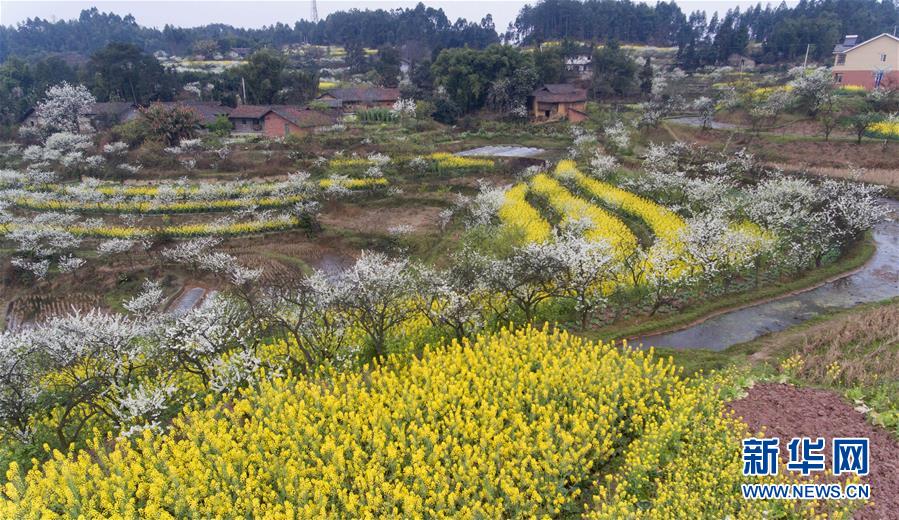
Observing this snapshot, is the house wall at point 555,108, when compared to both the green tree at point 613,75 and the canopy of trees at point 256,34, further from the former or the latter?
the canopy of trees at point 256,34

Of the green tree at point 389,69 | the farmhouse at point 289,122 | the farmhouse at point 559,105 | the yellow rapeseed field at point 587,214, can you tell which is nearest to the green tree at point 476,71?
the farmhouse at point 559,105

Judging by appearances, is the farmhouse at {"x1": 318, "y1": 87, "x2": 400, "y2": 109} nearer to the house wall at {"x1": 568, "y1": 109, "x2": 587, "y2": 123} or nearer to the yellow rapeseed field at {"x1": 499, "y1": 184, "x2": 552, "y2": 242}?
the house wall at {"x1": 568, "y1": 109, "x2": 587, "y2": 123}

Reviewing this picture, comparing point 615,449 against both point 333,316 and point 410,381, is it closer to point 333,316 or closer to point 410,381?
point 410,381

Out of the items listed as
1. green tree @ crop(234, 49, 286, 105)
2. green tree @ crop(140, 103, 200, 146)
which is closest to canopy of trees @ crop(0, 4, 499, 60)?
green tree @ crop(234, 49, 286, 105)

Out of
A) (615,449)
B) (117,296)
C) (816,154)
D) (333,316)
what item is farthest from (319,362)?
(816,154)

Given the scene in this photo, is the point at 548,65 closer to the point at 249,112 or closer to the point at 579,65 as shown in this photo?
the point at 579,65

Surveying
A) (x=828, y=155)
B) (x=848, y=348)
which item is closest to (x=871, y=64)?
(x=828, y=155)

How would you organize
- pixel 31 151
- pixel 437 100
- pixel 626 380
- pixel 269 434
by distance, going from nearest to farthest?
pixel 269 434, pixel 626 380, pixel 31 151, pixel 437 100
